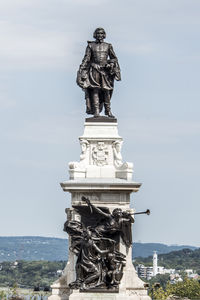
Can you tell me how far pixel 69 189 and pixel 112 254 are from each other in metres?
2.29

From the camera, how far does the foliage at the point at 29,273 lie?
152 m

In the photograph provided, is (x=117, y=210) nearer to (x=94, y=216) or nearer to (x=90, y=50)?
(x=94, y=216)

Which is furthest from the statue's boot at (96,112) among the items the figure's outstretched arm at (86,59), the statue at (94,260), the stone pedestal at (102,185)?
the statue at (94,260)

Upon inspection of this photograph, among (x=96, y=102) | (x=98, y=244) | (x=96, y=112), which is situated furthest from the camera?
(x=96, y=102)

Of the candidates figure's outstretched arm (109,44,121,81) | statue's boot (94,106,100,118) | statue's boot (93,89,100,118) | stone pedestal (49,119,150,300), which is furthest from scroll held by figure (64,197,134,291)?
figure's outstretched arm (109,44,121,81)

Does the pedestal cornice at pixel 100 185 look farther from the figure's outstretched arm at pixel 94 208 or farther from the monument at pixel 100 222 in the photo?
the figure's outstretched arm at pixel 94 208

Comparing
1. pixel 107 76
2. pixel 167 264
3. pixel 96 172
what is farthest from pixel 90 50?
pixel 167 264

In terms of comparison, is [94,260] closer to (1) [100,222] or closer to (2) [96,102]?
(1) [100,222]

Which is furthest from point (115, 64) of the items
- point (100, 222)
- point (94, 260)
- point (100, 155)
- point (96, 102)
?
point (94, 260)

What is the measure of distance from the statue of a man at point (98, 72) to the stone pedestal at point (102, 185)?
0.95 m

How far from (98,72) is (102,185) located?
3697 millimetres

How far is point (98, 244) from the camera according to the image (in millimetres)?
45719

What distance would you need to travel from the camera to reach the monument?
149 ft

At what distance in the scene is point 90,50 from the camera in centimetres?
4728
